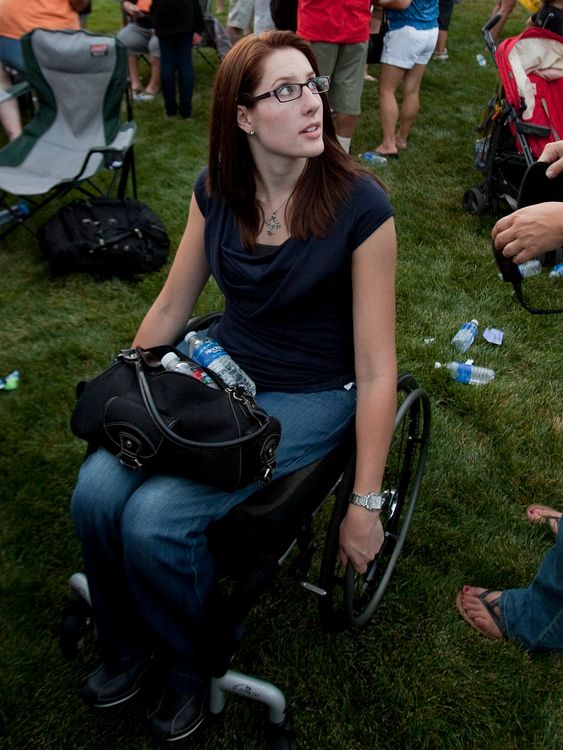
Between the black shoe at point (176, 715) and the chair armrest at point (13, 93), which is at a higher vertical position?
the chair armrest at point (13, 93)

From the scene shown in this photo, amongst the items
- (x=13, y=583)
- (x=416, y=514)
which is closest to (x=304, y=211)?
(x=416, y=514)

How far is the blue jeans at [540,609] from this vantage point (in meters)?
1.91

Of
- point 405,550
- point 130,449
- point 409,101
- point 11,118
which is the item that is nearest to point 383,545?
point 405,550

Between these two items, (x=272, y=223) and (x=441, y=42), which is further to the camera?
(x=441, y=42)

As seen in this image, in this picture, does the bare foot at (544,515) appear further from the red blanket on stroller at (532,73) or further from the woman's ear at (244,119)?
the red blanket on stroller at (532,73)

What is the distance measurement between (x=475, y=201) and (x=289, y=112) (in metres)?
3.31

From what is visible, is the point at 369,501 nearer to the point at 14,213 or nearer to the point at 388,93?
the point at 14,213

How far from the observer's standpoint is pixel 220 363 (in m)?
1.82

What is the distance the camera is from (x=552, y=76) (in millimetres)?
4242

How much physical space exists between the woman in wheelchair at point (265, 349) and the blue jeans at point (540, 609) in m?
0.56

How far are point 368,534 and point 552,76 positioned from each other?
378 cm

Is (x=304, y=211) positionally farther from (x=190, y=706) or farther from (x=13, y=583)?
(x=13, y=583)

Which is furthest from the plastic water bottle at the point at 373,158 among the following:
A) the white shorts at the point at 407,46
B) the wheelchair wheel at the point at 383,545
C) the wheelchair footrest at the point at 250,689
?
the wheelchair footrest at the point at 250,689

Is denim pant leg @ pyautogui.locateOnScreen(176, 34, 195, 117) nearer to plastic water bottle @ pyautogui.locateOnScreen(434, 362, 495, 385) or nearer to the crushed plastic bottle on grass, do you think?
the crushed plastic bottle on grass
